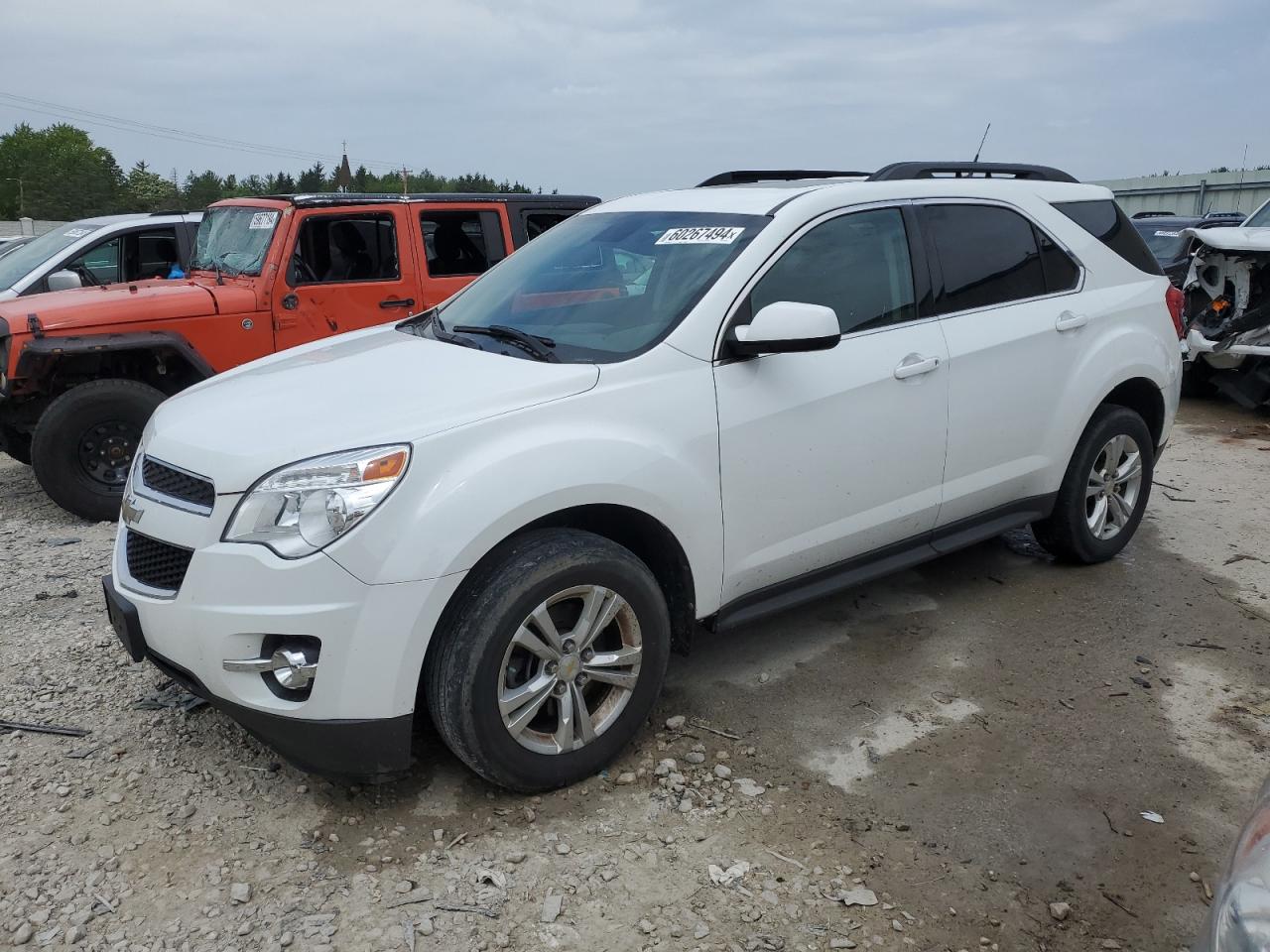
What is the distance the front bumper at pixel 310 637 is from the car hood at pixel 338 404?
202mm

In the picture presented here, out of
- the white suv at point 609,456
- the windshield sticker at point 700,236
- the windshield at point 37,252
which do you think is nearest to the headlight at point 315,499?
the white suv at point 609,456

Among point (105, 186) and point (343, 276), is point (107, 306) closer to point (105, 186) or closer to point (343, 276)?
point (343, 276)

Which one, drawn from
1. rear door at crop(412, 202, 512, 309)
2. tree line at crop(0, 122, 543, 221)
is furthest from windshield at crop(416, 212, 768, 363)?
tree line at crop(0, 122, 543, 221)

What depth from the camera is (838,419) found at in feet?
11.8

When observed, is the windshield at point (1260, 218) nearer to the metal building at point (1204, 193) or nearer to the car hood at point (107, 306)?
the car hood at point (107, 306)

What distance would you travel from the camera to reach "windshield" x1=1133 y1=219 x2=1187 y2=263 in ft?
34.9

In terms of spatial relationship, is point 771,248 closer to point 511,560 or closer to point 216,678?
point 511,560

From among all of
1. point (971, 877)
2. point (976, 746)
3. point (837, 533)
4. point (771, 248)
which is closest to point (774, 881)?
point (971, 877)

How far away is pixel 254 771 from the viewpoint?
10.8ft

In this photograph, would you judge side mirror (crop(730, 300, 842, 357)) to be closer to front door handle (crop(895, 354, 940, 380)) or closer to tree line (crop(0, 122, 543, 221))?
front door handle (crop(895, 354, 940, 380))

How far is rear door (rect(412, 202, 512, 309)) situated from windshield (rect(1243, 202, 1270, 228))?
284 inches

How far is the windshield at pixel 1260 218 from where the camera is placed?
9.73 metres

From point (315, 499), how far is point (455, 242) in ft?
15.0

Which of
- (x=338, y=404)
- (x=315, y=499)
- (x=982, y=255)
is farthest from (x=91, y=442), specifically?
(x=982, y=255)
